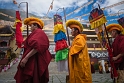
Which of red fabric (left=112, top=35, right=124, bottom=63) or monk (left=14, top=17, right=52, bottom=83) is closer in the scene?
monk (left=14, top=17, right=52, bottom=83)

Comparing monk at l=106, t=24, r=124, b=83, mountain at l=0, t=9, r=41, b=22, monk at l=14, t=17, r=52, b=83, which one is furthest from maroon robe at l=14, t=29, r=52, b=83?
mountain at l=0, t=9, r=41, b=22

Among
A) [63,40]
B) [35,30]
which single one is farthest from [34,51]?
[63,40]

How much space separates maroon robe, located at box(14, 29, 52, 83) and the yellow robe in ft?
1.71

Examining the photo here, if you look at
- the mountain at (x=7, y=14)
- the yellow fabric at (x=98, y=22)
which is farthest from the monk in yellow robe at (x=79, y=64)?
the mountain at (x=7, y=14)

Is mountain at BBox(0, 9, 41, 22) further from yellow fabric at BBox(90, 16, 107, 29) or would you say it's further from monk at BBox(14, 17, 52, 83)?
monk at BBox(14, 17, 52, 83)

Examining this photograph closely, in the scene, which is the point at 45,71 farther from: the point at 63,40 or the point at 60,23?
the point at 60,23

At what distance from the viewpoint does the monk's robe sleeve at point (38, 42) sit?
2.11 metres

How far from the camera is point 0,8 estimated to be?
18.2m

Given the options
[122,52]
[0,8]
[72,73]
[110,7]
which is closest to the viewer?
[72,73]

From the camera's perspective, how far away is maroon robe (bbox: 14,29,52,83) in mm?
2109

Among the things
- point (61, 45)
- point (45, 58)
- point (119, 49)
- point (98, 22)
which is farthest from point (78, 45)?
point (61, 45)

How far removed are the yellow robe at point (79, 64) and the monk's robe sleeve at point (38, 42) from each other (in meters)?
0.61

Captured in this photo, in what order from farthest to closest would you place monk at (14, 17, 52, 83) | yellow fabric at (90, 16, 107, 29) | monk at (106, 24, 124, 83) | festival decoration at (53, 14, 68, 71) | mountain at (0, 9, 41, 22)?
mountain at (0, 9, 41, 22), festival decoration at (53, 14, 68, 71), yellow fabric at (90, 16, 107, 29), monk at (106, 24, 124, 83), monk at (14, 17, 52, 83)

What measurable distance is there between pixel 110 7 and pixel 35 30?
15686mm
